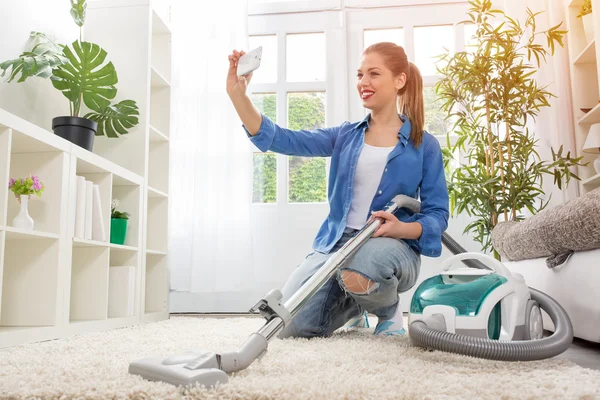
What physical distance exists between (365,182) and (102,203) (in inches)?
42.9

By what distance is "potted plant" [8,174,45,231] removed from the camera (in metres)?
1.68

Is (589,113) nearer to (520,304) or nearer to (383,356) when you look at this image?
(520,304)

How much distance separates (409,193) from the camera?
1659 mm

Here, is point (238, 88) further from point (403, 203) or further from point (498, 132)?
point (498, 132)

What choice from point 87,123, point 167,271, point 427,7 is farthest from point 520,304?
point 427,7

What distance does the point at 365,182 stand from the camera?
5.55 ft

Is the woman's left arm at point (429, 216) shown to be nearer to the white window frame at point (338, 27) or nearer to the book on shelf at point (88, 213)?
the book on shelf at point (88, 213)

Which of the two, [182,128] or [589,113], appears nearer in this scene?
[589,113]

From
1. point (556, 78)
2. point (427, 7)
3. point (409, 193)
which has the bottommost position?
point (409, 193)

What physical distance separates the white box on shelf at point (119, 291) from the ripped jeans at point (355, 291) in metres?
0.91

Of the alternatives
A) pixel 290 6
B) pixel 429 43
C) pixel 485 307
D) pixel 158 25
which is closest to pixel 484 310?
pixel 485 307

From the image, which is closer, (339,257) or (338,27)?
(339,257)

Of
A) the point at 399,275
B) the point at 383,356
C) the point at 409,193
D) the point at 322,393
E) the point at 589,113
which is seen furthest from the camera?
the point at 589,113

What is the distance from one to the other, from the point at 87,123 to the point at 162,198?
0.75 m
